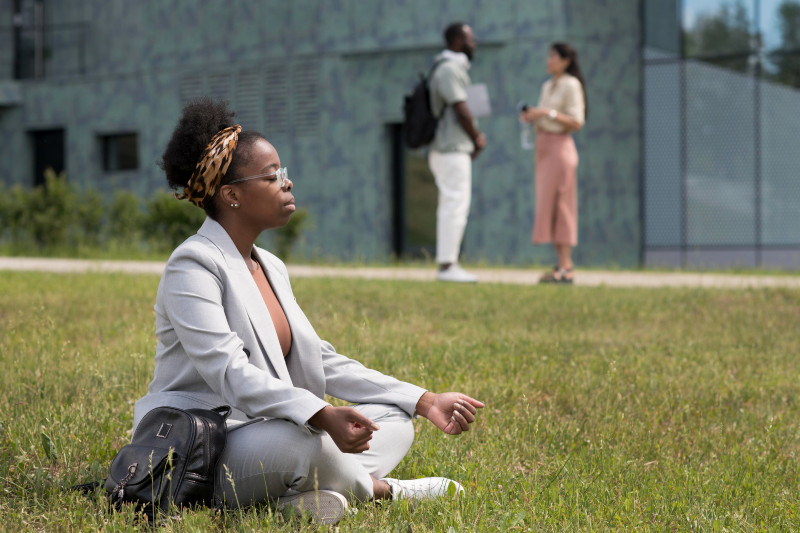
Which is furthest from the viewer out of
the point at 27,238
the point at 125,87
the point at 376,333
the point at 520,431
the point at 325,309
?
the point at 125,87

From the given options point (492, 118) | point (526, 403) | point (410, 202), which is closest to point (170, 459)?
point (526, 403)

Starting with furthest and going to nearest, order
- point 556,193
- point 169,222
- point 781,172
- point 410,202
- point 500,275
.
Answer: point 410,202, point 781,172, point 169,222, point 500,275, point 556,193

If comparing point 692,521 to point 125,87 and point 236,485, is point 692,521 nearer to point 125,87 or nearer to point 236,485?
point 236,485

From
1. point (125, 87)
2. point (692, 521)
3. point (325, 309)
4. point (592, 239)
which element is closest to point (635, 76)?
point (592, 239)

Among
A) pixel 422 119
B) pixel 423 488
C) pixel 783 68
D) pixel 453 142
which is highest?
pixel 783 68

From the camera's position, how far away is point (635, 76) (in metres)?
18.5

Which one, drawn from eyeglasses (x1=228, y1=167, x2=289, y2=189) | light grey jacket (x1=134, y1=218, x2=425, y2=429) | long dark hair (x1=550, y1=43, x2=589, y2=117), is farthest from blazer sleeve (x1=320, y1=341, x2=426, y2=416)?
long dark hair (x1=550, y1=43, x2=589, y2=117)

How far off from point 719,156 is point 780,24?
8.04 feet

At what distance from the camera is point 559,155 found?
425 inches

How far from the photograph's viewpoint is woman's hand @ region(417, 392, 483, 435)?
332 cm

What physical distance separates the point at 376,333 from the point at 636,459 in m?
2.84

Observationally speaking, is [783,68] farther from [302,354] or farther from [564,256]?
[302,354]

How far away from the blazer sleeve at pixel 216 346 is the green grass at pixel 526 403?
384mm

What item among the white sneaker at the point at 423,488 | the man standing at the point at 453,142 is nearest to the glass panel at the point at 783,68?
the man standing at the point at 453,142
